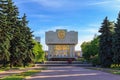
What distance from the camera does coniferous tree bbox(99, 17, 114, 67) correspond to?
190 feet

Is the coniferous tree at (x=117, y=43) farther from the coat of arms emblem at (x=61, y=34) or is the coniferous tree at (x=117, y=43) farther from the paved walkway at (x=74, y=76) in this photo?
the coat of arms emblem at (x=61, y=34)

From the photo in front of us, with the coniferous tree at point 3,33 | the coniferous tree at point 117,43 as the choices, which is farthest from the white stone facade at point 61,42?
the coniferous tree at point 3,33

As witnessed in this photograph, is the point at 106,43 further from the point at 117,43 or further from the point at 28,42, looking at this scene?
the point at 28,42

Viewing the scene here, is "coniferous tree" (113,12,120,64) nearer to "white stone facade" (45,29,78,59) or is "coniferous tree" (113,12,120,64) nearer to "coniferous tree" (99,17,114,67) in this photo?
"coniferous tree" (99,17,114,67)

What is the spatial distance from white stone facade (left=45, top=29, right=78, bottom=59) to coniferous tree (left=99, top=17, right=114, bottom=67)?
72244 millimetres

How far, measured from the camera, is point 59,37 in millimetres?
132375

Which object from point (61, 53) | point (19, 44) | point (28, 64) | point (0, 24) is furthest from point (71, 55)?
point (0, 24)

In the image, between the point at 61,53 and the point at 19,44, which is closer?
the point at 19,44

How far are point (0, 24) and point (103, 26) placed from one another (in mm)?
25544

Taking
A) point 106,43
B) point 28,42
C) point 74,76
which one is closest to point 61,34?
point 28,42

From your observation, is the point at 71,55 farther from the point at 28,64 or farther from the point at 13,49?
the point at 13,49

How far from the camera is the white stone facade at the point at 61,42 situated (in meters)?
132

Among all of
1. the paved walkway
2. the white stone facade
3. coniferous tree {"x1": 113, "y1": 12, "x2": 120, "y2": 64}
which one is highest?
the white stone facade

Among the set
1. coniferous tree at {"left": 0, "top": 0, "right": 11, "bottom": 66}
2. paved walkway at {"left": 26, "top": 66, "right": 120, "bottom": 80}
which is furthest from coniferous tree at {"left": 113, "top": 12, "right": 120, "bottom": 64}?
coniferous tree at {"left": 0, "top": 0, "right": 11, "bottom": 66}
